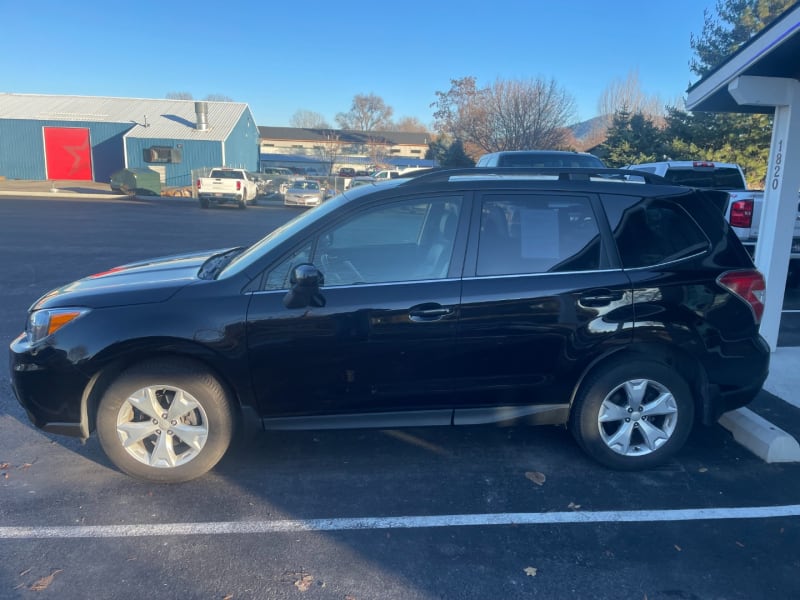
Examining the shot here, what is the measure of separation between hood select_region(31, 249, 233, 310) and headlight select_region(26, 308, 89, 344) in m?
0.05

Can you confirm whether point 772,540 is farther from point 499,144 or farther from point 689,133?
point 499,144

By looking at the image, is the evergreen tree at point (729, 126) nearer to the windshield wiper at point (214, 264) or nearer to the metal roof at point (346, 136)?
the windshield wiper at point (214, 264)

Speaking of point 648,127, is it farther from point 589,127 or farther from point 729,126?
point 589,127

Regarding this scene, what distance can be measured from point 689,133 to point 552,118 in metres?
7.66

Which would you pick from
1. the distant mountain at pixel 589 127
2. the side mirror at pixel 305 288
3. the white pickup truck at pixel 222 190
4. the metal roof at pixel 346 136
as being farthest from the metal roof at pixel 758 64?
the metal roof at pixel 346 136

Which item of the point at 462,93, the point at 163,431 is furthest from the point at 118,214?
the point at 462,93

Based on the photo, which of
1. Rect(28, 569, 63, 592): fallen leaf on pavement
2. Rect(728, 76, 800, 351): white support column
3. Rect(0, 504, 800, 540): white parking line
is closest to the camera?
Rect(28, 569, 63, 592): fallen leaf on pavement

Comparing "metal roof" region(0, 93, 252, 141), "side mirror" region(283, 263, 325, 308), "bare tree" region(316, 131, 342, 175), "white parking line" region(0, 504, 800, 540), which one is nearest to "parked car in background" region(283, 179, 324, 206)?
"metal roof" region(0, 93, 252, 141)

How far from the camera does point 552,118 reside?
3120 centimetres

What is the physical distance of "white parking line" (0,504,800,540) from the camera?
124 inches

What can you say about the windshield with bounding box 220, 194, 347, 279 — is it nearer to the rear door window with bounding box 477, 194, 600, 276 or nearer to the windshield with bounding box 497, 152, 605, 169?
the rear door window with bounding box 477, 194, 600, 276

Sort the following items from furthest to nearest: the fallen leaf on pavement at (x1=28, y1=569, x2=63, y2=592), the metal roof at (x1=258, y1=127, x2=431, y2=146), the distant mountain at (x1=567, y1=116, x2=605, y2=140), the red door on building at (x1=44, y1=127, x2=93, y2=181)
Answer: the metal roof at (x1=258, y1=127, x2=431, y2=146) < the distant mountain at (x1=567, y1=116, x2=605, y2=140) < the red door on building at (x1=44, y1=127, x2=93, y2=181) < the fallen leaf on pavement at (x1=28, y1=569, x2=63, y2=592)

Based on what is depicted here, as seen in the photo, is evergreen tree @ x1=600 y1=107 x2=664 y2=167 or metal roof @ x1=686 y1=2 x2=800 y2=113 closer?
metal roof @ x1=686 y1=2 x2=800 y2=113

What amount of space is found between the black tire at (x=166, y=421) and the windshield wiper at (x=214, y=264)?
612 millimetres
